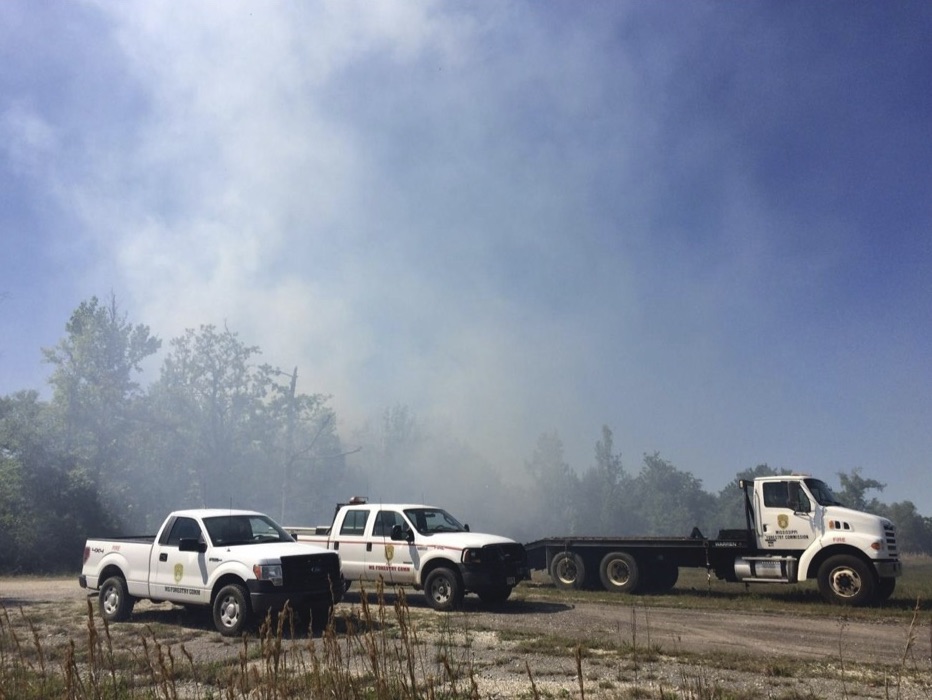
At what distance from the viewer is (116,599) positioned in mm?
12742

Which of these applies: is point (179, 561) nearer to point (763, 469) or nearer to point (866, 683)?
point (866, 683)

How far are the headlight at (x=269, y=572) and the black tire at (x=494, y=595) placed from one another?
182 inches

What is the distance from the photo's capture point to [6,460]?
32875 mm

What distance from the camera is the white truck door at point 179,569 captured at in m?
11.8

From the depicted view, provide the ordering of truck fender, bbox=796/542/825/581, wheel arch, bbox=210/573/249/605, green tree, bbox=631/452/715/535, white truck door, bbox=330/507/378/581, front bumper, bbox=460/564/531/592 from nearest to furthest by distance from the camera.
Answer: wheel arch, bbox=210/573/249/605 < front bumper, bbox=460/564/531/592 < white truck door, bbox=330/507/378/581 < truck fender, bbox=796/542/825/581 < green tree, bbox=631/452/715/535

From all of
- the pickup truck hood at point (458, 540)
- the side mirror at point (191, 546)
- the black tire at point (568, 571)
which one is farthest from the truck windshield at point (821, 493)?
the side mirror at point (191, 546)

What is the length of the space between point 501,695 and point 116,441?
1658 inches

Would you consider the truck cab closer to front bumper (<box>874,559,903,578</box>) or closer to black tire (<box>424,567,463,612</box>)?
front bumper (<box>874,559,903,578</box>)

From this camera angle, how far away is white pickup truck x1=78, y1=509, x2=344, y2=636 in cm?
1115

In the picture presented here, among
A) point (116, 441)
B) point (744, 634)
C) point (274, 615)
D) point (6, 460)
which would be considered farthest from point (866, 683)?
point (116, 441)

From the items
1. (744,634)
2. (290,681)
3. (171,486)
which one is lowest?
(744,634)

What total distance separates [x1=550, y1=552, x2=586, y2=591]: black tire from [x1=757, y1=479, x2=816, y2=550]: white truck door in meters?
4.65

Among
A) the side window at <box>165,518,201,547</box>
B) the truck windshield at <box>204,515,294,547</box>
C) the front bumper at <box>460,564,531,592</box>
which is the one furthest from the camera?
the front bumper at <box>460,564,531,592</box>

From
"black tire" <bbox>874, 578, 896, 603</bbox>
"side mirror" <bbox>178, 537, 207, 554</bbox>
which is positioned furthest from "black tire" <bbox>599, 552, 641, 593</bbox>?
"side mirror" <bbox>178, 537, 207, 554</bbox>
